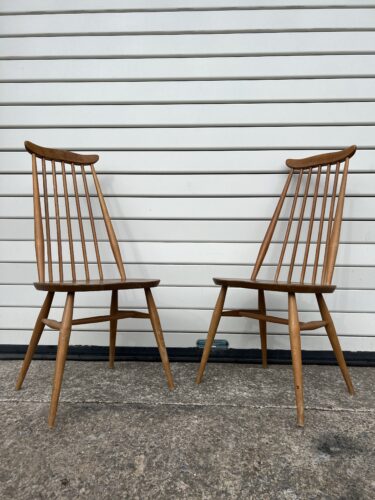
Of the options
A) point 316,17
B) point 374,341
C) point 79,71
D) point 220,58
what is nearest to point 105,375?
point 374,341

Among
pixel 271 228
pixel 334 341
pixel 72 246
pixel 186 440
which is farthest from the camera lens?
pixel 271 228

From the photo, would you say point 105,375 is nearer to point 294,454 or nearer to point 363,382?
point 294,454

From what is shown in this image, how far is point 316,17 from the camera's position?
6.47ft

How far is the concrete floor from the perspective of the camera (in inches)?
35.7

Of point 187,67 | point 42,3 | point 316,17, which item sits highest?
point 42,3

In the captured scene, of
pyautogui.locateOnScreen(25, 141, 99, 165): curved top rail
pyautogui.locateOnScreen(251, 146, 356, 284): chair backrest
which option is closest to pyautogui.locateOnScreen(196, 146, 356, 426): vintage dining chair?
pyautogui.locateOnScreen(251, 146, 356, 284): chair backrest

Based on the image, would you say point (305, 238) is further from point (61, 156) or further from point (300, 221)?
point (61, 156)

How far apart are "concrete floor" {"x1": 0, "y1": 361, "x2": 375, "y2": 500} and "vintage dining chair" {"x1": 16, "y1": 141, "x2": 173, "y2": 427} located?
0.53ft

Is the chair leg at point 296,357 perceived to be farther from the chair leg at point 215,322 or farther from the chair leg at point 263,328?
the chair leg at point 263,328

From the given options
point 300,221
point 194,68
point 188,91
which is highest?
point 194,68

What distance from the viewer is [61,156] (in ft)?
5.82

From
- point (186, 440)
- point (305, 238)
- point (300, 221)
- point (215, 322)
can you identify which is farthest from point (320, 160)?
point (186, 440)

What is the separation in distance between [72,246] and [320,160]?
1355mm

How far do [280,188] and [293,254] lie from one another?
0.41 metres
